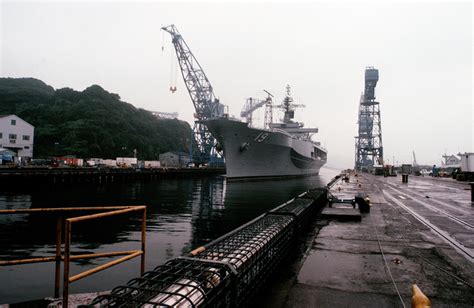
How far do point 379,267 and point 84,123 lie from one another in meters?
111

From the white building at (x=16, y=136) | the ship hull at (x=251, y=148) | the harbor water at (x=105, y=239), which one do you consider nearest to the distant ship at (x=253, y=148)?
the ship hull at (x=251, y=148)

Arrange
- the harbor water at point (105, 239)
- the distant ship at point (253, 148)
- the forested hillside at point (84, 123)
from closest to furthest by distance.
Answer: the harbor water at point (105, 239) → the distant ship at point (253, 148) → the forested hillside at point (84, 123)

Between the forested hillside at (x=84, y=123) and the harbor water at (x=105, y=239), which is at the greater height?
the forested hillside at (x=84, y=123)

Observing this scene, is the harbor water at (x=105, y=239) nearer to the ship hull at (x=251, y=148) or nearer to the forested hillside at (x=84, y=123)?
the ship hull at (x=251, y=148)

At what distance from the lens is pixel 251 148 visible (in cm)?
4997

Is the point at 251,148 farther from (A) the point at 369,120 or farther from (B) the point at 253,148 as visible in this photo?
(A) the point at 369,120

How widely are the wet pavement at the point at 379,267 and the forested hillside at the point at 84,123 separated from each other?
94498mm

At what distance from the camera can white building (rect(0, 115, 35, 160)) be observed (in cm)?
6931

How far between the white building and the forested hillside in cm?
1257

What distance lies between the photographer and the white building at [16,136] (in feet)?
227

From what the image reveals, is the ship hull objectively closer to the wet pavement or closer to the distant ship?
the distant ship

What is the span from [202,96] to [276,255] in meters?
80.6

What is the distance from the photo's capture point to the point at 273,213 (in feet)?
32.3

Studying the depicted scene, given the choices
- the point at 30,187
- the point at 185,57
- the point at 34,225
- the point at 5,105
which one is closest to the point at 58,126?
the point at 5,105
